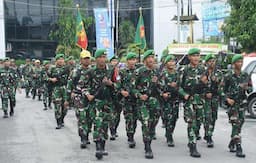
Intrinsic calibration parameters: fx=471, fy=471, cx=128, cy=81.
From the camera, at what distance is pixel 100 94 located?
25.3ft

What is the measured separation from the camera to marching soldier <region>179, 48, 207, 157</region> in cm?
784

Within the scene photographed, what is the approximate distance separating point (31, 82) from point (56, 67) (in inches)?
420

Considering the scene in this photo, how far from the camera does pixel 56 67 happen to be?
11.5 metres

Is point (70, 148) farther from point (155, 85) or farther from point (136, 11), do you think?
point (136, 11)

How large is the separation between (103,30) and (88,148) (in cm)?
1514

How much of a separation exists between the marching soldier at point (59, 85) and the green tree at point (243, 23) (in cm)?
917

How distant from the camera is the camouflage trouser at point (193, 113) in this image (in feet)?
25.7

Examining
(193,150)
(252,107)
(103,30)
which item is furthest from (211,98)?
(103,30)

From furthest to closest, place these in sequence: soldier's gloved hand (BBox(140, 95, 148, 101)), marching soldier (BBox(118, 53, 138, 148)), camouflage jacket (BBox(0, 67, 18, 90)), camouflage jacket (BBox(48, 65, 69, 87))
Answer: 1. camouflage jacket (BBox(0, 67, 18, 90))
2. camouflage jacket (BBox(48, 65, 69, 87))
3. marching soldier (BBox(118, 53, 138, 148))
4. soldier's gloved hand (BBox(140, 95, 148, 101))

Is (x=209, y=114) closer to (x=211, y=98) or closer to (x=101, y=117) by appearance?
(x=211, y=98)

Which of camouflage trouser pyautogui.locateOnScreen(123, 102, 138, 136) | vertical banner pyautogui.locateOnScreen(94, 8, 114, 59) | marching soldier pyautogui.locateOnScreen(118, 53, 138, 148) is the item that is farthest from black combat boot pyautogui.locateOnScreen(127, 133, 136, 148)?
vertical banner pyautogui.locateOnScreen(94, 8, 114, 59)

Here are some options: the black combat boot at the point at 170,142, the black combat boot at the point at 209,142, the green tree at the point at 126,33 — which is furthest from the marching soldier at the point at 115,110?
the green tree at the point at 126,33

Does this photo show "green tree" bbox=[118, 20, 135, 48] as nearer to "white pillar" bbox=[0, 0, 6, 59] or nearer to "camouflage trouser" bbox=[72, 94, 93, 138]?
"white pillar" bbox=[0, 0, 6, 59]

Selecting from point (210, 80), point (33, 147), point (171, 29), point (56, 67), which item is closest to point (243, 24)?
point (56, 67)
